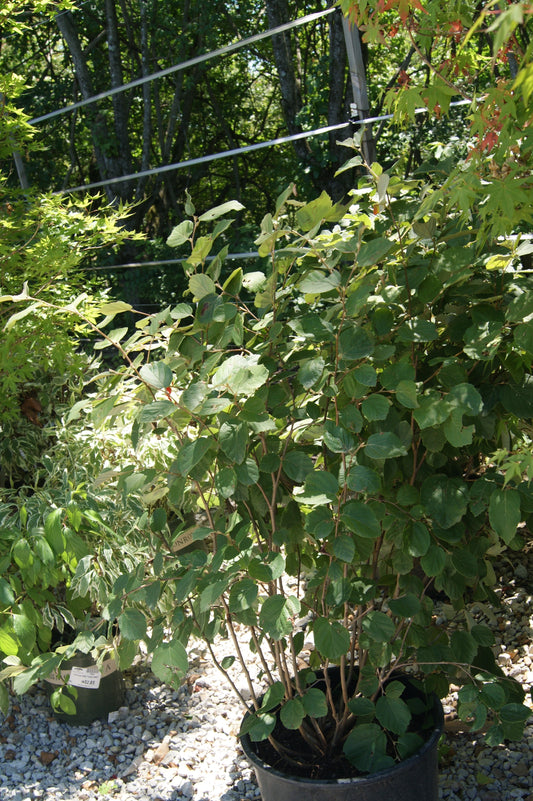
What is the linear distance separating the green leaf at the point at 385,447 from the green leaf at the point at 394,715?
1.79ft

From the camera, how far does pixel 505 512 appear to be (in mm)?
1160

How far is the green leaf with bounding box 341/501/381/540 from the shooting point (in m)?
1.18

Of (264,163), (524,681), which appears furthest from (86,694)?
(264,163)


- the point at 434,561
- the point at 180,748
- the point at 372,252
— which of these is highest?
the point at 372,252

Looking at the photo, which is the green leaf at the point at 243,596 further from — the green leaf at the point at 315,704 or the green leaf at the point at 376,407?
the green leaf at the point at 376,407

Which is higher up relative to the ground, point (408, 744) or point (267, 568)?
point (267, 568)

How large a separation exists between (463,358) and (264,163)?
5702 millimetres

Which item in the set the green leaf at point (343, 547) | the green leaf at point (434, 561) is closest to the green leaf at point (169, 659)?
the green leaf at point (343, 547)

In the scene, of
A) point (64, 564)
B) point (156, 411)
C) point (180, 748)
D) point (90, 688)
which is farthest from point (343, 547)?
point (90, 688)

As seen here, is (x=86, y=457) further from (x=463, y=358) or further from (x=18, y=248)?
(x=463, y=358)

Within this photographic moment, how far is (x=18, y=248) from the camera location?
262cm

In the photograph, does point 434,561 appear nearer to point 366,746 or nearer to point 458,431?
point 458,431

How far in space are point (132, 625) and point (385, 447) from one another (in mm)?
543

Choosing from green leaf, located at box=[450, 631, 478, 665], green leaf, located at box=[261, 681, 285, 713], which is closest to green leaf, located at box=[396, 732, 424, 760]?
green leaf, located at box=[450, 631, 478, 665]
